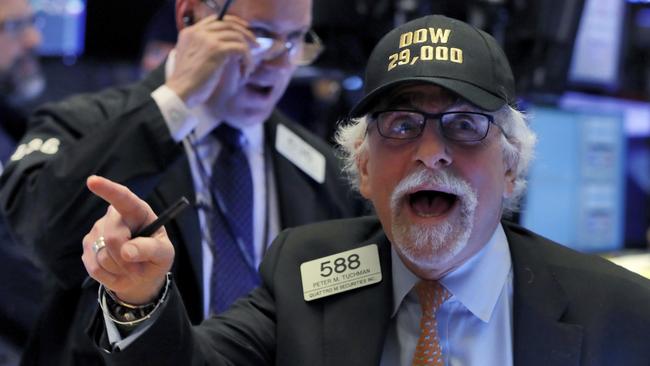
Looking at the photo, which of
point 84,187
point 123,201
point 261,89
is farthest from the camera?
point 261,89

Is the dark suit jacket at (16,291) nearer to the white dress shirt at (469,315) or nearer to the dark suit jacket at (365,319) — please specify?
the dark suit jacket at (365,319)

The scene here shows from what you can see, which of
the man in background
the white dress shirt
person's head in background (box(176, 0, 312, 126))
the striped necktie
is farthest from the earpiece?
the white dress shirt

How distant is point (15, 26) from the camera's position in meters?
2.97

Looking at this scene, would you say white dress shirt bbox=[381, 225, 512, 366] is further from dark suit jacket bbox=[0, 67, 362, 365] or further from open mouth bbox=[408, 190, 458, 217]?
dark suit jacket bbox=[0, 67, 362, 365]

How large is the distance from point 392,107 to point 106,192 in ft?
1.66

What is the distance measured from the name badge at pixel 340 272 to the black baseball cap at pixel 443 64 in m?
0.25

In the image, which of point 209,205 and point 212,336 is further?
point 209,205

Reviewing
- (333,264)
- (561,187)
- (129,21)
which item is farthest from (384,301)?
(129,21)

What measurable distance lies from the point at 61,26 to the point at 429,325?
378cm

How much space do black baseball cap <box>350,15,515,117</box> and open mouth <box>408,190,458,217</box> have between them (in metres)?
0.16

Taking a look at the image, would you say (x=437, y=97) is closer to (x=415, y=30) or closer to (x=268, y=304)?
(x=415, y=30)

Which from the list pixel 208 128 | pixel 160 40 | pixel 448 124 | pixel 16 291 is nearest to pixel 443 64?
pixel 448 124

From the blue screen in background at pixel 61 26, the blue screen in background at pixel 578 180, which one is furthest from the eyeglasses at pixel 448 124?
the blue screen in background at pixel 61 26

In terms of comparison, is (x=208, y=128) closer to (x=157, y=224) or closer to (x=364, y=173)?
(x=364, y=173)
